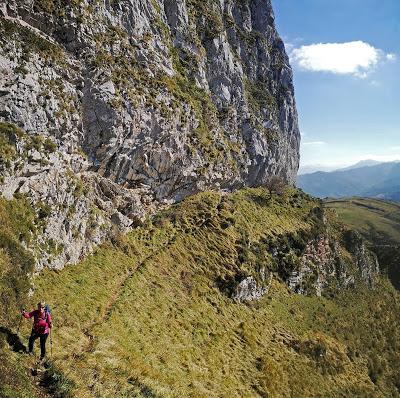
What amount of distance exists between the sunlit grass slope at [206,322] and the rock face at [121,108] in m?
4.70

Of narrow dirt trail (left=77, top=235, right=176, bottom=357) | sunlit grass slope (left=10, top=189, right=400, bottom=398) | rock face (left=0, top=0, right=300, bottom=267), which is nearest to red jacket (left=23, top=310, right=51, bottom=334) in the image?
sunlit grass slope (left=10, top=189, right=400, bottom=398)

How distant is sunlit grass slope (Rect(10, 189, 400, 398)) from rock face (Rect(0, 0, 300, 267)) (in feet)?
15.4

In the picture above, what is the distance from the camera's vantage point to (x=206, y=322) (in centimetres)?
4469

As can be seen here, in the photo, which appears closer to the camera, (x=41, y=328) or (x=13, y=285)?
(x=41, y=328)

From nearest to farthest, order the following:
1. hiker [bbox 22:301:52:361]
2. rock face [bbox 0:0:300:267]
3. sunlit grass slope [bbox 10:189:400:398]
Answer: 1. hiker [bbox 22:301:52:361]
2. sunlit grass slope [bbox 10:189:400:398]
3. rock face [bbox 0:0:300:267]

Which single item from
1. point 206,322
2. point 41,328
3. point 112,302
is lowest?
point 206,322

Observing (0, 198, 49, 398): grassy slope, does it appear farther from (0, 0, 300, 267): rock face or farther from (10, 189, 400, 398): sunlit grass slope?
(0, 0, 300, 267): rock face

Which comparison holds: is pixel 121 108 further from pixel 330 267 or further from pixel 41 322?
pixel 330 267

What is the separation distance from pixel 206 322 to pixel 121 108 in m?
31.5

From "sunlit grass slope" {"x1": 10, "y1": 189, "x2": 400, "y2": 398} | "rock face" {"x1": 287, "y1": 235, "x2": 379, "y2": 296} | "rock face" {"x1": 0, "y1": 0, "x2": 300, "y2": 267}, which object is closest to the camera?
"sunlit grass slope" {"x1": 10, "y1": 189, "x2": 400, "y2": 398}

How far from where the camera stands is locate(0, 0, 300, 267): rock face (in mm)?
37906

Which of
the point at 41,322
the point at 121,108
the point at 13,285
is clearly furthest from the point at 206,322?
the point at 121,108

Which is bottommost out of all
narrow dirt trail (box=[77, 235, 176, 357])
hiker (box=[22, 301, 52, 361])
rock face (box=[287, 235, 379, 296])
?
rock face (box=[287, 235, 379, 296])

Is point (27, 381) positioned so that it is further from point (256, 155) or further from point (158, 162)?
point (256, 155)
